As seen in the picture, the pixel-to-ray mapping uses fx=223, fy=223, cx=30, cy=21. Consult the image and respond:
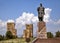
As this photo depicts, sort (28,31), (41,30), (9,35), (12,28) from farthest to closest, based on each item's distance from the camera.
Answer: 1. (12,28)
2. (28,31)
3. (9,35)
4. (41,30)

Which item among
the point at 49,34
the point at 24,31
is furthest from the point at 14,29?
the point at 49,34

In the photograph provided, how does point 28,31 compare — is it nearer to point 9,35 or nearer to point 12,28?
point 12,28

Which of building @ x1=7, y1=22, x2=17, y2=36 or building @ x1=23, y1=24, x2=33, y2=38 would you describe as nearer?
building @ x1=23, y1=24, x2=33, y2=38

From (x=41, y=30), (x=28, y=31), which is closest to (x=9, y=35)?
(x=28, y=31)

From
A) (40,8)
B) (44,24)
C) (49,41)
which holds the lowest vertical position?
(49,41)

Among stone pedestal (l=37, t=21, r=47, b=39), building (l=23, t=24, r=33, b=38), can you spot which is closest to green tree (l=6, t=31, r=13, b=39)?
building (l=23, t=24, r=33, b=38)

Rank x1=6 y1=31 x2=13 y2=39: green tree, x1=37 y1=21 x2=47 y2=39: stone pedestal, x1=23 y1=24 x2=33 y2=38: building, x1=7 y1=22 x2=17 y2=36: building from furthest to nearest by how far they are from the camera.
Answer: x1=7 y1=22 x2=17 y2=36: building, x1=23 y1=24 x2=33 y2=38: building, x1=6 y1=31 x2=13 y2=39: green tree, x1=37 y1=21 x2=47 y2=39: stone pedestal

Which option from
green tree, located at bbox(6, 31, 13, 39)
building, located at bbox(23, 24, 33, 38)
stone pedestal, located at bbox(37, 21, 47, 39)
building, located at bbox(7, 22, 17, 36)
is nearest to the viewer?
stone pedestal, located at bbox(37, 21, 47, 39)

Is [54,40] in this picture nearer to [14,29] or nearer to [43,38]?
[43,38]

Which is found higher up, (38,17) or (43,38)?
(38,17)

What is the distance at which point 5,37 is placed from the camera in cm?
4316

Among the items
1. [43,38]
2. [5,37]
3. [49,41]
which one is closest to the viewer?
[49,41]

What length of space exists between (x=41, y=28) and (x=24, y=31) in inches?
710

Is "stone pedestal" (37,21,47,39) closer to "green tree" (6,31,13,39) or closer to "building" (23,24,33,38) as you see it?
"green tree" (6,31,13,39)
